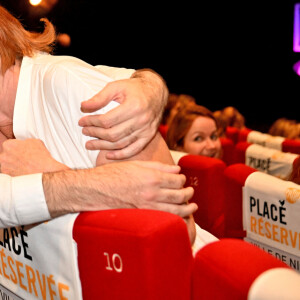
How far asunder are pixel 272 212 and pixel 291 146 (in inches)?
73.0

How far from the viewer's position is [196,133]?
130 inches

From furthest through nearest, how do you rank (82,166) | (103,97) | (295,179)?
1. (295,179)
2. (82,166)
3. (103,97)

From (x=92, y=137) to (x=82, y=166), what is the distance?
0.28 ft

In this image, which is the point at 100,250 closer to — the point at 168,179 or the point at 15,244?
the point at 168,179

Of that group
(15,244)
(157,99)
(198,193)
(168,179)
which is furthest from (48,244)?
(198,193)

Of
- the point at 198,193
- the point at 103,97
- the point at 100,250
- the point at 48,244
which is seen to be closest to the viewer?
the point at 100,250

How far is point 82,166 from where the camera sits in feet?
3.90

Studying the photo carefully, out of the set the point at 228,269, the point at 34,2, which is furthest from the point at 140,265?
the point at 34,2

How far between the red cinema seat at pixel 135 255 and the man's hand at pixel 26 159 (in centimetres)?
25

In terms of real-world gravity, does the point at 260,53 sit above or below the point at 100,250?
below

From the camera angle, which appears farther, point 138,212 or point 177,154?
point 177,154

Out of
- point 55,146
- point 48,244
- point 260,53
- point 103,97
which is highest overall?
point 103,97

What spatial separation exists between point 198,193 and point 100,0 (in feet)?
21.9

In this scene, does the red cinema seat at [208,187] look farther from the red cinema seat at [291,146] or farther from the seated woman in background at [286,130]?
the seated woman in background at [286,130]
